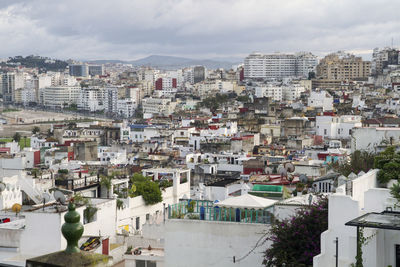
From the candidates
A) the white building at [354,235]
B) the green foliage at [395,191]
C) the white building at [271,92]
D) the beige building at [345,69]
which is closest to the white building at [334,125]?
the white building at [271,92]

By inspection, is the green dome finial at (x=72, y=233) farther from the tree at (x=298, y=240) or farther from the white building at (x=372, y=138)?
the white building at (x=372, y=138)

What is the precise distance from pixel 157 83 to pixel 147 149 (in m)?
88.6

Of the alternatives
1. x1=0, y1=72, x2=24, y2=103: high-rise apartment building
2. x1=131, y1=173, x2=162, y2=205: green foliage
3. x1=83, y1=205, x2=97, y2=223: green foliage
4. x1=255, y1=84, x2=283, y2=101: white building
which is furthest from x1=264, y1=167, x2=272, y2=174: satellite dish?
x1=0, y1=72, x2=24, y2=103: high-rise apartment building

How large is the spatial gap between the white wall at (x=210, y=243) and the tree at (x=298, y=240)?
2.51ft

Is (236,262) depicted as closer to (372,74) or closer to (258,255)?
(258,255)

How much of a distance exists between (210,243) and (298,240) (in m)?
1.65

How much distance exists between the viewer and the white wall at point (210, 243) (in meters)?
10.8

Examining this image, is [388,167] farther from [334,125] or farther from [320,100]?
[320,100]

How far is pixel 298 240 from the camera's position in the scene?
9.70 metres

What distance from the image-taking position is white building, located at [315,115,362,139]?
171 ft

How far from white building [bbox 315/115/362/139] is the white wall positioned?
135 feet

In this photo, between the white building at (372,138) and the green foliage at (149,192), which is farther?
the green foliage at (149,192)

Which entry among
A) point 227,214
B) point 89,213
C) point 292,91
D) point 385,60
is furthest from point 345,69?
point 227,214

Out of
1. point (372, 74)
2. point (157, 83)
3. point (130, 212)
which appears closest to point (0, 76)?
point (157, 83)
